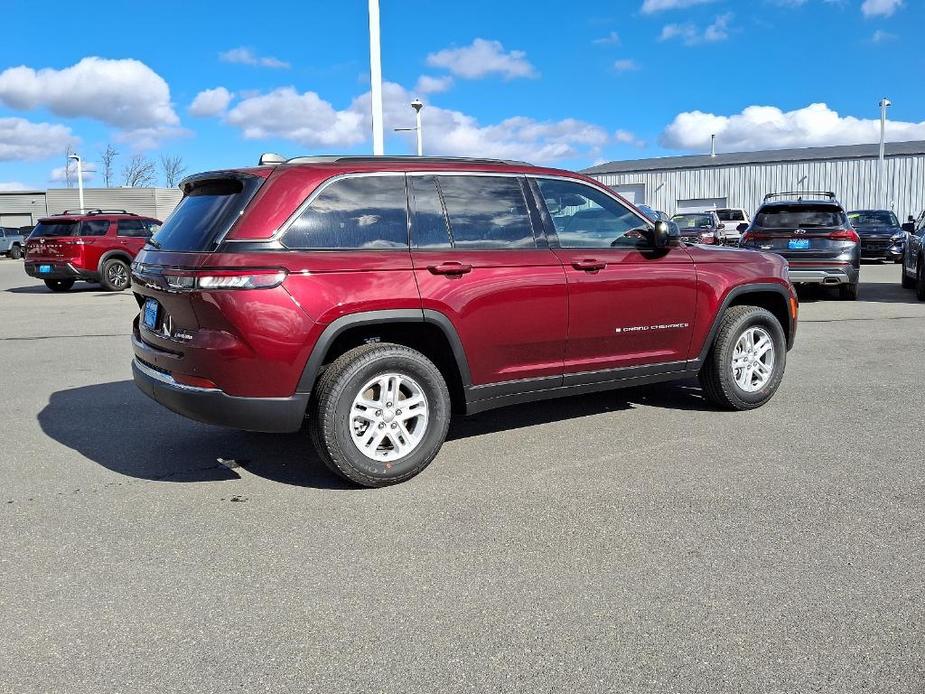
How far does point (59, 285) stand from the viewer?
771 inches

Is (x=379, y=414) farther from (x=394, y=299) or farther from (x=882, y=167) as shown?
(x=882, y=167)

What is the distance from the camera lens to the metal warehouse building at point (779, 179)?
4862 centimetres

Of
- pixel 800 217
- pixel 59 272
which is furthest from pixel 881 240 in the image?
pixel 59 272

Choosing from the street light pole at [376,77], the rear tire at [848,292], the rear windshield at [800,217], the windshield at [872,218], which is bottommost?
the rear tire at [848,292]

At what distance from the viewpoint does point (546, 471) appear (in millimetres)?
→ 4734

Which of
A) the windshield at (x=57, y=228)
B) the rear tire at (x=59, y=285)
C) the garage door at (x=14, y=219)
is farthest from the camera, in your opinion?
the garage door at (x=14, y=219)

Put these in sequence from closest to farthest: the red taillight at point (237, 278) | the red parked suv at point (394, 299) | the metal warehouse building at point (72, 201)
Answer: the red taillight at point (237, 278) < the red parked suv at point (394, 299) < the metal warehouse building at point (72, 201)

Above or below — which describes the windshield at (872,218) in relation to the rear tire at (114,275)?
above

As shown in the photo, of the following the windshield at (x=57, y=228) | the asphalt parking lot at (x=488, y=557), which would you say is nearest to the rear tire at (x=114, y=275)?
the windshield at (x=57, y=228)

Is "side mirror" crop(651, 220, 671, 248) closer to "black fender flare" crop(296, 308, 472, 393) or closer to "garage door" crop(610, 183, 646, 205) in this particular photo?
"black fender flare" crop(296, 308, 472, 393)

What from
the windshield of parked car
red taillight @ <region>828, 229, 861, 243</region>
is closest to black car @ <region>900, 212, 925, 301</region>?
red taillight @ <region>828, 229, 861, 243</region>

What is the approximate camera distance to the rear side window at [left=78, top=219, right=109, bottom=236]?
59.4ft

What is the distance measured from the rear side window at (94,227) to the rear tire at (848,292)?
15.0 m

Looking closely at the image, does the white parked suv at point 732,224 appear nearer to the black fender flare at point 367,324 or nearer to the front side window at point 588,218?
the front side window at point 588,218
